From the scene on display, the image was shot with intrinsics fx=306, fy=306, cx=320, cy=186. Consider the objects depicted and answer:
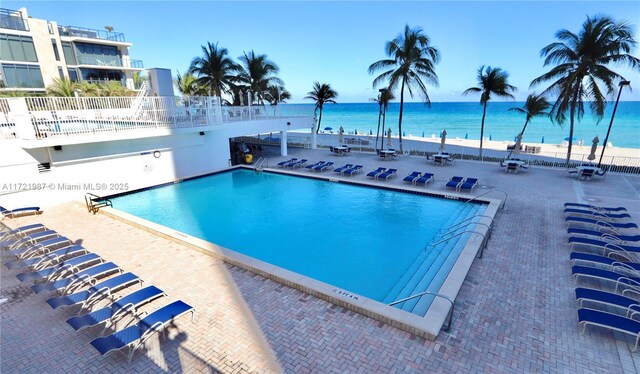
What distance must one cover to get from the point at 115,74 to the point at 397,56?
1386 inches

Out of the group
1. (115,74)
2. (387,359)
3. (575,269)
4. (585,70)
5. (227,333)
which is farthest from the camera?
(115,74)

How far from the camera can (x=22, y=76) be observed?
97.4 feet

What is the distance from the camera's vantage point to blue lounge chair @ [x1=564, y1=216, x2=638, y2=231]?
9.45 meters

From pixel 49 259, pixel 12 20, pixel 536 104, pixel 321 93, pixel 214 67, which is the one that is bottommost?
pixel 49 259

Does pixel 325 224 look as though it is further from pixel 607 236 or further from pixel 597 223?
pixel 597 223

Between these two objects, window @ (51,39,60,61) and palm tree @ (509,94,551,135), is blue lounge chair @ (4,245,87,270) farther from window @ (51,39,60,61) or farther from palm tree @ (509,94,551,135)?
window @ (51,39,60,61)

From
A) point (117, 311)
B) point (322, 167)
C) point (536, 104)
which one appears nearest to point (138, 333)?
point (117, 311)

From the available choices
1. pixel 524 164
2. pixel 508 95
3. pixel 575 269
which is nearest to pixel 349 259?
pixel 575 269

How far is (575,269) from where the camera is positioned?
23.0ft

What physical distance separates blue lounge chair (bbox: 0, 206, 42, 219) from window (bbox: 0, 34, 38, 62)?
26627 mm

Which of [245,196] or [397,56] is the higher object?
[397,56]

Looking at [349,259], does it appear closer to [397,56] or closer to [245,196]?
[245,196]

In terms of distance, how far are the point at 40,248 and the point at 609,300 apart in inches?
530

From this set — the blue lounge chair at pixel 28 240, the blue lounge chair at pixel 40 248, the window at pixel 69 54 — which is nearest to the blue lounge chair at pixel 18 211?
the blue lounge chair at pixel 28 240
